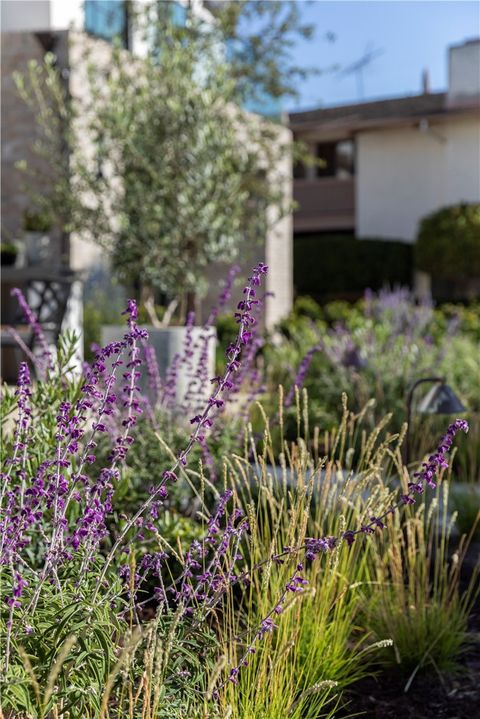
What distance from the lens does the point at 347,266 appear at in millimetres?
22172

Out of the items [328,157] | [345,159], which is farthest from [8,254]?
[328,157]

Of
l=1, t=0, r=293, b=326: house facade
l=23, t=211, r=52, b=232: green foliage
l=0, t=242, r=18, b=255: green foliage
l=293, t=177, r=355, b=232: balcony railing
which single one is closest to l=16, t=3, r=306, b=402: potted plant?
l=0, t=242, r=18, b=255: green foliage

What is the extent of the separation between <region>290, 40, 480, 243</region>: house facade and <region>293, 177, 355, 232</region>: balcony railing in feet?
0.10

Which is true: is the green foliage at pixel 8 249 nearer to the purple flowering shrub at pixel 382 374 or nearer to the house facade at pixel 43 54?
the house facade at pixel 43 54

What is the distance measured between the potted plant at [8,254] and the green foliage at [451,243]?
502 inches

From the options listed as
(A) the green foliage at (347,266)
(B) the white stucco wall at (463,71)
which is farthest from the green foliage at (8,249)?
(B) the white stucco wall at (463,71)

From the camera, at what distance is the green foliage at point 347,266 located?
2186 centimetres

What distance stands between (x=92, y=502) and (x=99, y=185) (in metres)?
7.11

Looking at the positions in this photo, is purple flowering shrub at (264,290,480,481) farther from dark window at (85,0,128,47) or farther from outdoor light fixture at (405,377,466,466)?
dark window at (85,0,128,47)

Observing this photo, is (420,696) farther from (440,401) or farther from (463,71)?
(463,71)

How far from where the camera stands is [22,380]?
7.34 feet

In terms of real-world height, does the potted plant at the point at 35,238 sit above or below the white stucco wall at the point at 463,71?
below

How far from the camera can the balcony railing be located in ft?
82.9

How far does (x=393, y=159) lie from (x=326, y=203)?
251 cm
